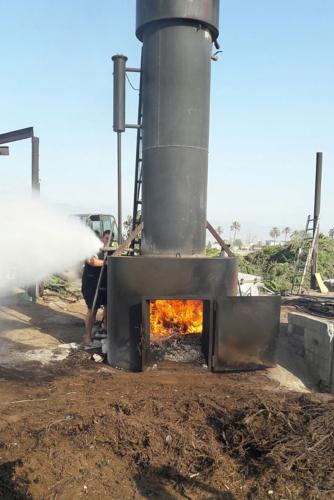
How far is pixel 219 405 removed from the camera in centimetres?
492

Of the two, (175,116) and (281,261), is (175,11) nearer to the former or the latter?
(175,116)

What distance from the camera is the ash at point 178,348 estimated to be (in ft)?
22.3

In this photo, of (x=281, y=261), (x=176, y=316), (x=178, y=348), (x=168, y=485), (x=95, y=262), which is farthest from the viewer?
(x=281, y=261)

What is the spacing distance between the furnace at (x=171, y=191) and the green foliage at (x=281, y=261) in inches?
558

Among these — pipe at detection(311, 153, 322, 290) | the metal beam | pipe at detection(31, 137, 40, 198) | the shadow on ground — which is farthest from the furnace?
pipe at detection(311, 153, 322, 290)

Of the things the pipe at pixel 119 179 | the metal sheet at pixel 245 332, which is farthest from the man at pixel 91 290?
the metal sheet at pixel 245 332

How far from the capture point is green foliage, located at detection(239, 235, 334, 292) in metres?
21.8

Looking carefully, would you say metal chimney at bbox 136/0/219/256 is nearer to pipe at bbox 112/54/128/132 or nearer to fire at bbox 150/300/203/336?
pipe at bbox 112/54/128/132

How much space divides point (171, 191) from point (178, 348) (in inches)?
102

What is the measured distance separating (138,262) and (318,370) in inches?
149

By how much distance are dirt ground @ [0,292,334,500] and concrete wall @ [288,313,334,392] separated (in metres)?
1.72

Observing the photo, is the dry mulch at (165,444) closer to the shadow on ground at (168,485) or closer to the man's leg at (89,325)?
the shadow on ground at (168,485)

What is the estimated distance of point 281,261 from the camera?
23750 mm

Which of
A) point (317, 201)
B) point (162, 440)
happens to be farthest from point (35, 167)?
point (317, 201)
